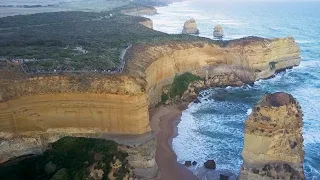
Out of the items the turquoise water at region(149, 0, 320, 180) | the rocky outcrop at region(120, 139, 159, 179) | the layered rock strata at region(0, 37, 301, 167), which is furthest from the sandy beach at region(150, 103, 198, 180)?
the layered rock strata at region(0, 37, 301, 167)

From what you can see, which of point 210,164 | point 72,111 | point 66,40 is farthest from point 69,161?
point 66,40

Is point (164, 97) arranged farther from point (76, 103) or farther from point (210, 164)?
point (76, 103)

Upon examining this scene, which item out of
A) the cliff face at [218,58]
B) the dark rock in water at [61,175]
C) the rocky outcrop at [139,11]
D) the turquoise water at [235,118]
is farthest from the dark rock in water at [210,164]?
the rocky outcrop at [139,11]

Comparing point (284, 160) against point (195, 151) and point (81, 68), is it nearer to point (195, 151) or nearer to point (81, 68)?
point (195, 151)

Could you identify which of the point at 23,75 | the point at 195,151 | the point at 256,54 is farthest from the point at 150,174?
the point at 256,54

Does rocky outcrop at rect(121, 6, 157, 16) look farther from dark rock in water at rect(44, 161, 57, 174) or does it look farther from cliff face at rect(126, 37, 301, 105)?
dark rock in water at rect(44, 161, 57, 174)

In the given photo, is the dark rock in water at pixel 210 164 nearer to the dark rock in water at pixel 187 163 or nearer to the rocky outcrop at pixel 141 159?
the dark rock in water at pixel 187 163
